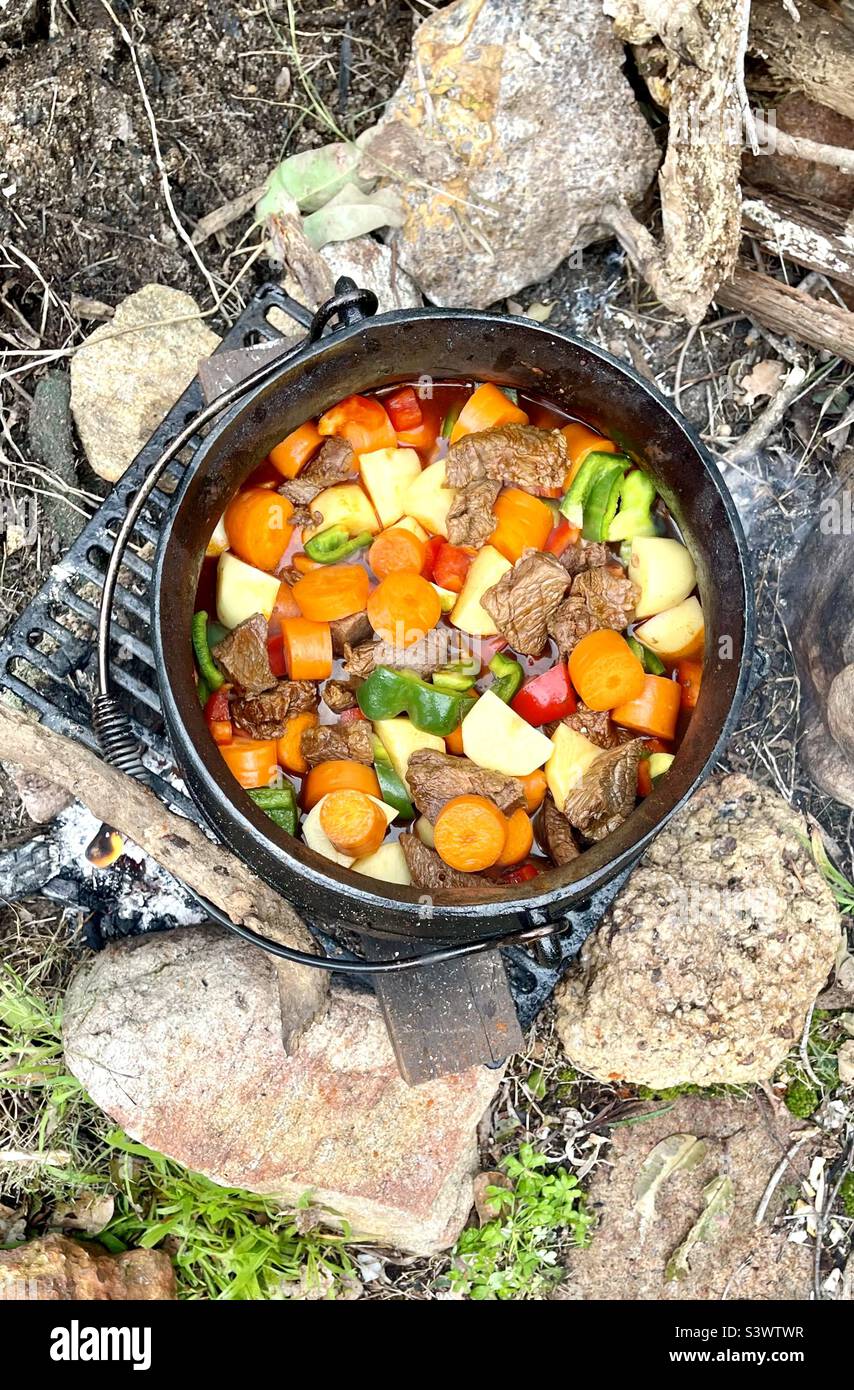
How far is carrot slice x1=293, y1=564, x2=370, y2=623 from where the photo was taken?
10.9 ft

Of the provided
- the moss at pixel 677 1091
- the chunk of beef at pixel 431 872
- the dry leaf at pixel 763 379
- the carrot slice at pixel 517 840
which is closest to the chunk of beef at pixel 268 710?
the chunk of beef at pixel 431 872

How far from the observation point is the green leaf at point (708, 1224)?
3.87 m

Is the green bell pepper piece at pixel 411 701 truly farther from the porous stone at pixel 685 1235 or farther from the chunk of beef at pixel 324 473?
the porous stone at pixel 685 1235

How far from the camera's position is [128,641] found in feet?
11.5

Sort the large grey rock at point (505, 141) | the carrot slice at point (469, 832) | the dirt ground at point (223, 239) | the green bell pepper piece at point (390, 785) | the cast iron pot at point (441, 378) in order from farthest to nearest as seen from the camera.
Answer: the dirt ground at point (223, 239), the large grey rock at point (505, 141), the green bell pepper piece at point (390, 785), the carrot slice at point (469, 832), the cast iron pot at point (441, 378)

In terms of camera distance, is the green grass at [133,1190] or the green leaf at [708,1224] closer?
the green grass at [133,1190]

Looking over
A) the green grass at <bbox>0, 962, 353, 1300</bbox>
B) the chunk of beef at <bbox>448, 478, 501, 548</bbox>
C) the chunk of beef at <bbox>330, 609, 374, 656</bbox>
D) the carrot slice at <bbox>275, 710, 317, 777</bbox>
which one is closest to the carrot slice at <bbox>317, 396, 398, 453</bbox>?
the chunk of beef at <bbox>448, 478, 501, 548</bbox>

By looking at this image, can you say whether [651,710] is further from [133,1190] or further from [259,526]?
[133,1190]

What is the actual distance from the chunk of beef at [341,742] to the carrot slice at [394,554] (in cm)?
50

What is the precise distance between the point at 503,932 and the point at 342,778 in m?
0.68

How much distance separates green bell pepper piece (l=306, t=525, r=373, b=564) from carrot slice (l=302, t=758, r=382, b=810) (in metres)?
0.67

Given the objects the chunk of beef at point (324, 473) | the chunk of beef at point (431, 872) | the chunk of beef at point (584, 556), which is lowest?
the chunk of beef at point (431, 872)

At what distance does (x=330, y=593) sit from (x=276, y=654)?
28cm

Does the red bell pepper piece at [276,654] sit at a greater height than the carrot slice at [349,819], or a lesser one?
greater
